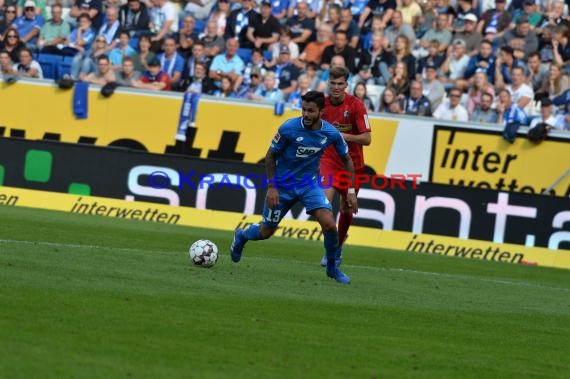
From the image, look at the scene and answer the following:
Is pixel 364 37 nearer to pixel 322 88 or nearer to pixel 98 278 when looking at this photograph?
pixel 322 88

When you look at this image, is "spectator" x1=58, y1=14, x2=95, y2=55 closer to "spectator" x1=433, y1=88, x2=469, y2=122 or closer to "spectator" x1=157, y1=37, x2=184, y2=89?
"spectator" x1=157, y1=37, x2=184, y2=89

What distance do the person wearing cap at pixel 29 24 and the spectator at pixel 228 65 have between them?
498cm

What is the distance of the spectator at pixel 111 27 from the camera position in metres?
28.5

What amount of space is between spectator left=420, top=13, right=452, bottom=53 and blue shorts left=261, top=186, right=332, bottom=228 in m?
12.4

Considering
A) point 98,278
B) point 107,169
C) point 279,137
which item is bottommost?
point 107,169

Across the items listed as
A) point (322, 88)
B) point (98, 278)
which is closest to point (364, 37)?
point (322, 88)

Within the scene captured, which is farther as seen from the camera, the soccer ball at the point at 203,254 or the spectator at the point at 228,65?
the spectator at the point at 228,65

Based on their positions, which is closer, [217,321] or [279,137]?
[217,321]

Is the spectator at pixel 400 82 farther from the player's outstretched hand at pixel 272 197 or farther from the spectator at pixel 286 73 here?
the player's outstretched hand at pixel 272 197

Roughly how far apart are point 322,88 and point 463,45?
291cm

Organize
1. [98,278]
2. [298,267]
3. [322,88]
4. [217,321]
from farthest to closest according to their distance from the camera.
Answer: [322,88] < [298,267] < [98,278] < [217,321]

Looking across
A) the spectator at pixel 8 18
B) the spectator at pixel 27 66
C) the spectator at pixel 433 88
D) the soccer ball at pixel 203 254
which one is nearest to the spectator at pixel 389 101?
the spectator at pixel 433 88

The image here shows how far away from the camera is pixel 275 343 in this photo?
9.91m

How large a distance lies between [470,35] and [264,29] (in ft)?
14.5
